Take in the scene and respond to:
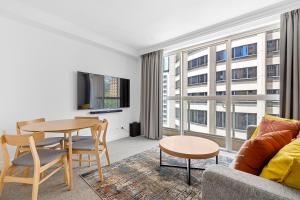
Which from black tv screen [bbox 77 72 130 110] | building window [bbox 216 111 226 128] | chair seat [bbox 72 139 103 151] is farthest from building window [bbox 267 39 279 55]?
chair seat [bbox 72 139 103 151]

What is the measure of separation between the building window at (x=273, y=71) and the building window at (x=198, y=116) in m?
1.42

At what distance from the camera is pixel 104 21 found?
272cm

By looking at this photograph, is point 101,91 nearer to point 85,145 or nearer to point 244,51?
point 85,145

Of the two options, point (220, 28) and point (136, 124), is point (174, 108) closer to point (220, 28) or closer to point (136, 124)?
point (136, 124)

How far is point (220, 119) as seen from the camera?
3.29 metres

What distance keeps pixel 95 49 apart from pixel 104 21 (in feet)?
2.81

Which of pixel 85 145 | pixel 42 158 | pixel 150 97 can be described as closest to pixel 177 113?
pixel 150 97

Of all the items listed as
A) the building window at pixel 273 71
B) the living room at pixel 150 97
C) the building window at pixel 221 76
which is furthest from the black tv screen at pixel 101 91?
the building window at pixel 273 71

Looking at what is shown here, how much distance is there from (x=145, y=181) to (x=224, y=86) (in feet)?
8.18

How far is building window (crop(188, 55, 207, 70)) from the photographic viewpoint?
3.50 metres

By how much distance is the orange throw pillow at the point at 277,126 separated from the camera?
1547 millimetres

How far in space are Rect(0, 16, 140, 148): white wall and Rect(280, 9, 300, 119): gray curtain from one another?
11.4 ft

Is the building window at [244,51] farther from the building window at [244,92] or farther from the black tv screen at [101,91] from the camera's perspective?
the black tv screen at [101,91]

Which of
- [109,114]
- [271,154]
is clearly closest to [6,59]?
[109,114]
